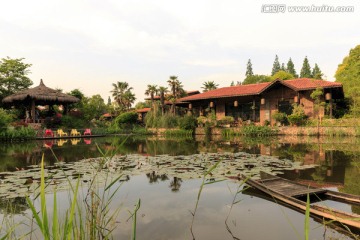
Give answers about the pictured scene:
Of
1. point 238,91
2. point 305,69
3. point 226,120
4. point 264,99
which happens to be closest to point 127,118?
point 226,120

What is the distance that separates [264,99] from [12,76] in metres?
31.5

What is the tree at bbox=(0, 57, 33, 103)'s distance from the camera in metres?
34.0

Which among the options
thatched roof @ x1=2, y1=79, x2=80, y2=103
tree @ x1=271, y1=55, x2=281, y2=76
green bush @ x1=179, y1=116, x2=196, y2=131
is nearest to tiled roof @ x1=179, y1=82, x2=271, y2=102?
green bush @ x1=179, y1=116, x2=196, y2=131

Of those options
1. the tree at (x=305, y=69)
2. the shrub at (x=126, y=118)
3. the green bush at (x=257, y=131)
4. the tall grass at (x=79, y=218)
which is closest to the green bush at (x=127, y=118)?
the shrub at (x=126, y=118)

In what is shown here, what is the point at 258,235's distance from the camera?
3.62m

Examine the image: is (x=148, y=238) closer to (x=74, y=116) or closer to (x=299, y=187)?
(x=299, y=187)

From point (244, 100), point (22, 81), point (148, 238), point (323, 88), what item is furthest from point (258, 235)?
point (22, 81)

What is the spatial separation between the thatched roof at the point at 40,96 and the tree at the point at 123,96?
1502 cm

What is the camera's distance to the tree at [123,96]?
4412 centimetres

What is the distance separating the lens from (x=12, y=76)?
114ft

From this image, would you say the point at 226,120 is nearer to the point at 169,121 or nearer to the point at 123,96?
the point at 169,121

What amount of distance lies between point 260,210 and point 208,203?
3.24 ft

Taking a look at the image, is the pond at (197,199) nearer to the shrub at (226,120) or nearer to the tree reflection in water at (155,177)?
the tree reflection in water at (155,177)

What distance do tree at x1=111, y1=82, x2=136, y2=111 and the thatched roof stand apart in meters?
15.0
